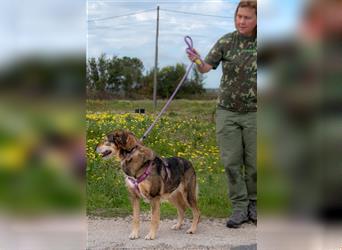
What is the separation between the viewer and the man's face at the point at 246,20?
149 inches

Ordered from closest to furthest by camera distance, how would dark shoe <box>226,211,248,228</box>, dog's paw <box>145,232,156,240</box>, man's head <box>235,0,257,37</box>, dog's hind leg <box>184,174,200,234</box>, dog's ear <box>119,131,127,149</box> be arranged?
man's head <box>235,0,257,37</box> → dog's ear <box>119,131,127,149</box> → dog's paw <box>145,232,156,240</box> → dog's hind leg <box>184,174,200,234</box> → dark shoe <box>226,211,248,228</box>

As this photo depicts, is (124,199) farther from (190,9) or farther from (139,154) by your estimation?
(190,9)

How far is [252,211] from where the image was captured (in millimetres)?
4570

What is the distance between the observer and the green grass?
399cm

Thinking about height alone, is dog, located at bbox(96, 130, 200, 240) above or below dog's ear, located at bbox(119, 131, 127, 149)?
below

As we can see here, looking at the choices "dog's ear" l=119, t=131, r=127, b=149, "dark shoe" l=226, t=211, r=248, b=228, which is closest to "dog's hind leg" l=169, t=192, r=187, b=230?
"dark shoe" l=226, t=211, r=248, b=228

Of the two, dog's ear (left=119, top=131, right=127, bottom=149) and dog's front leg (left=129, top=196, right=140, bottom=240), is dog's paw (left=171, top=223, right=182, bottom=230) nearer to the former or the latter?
dog's front leg (left=129, top=196, right=140, bottom=240)

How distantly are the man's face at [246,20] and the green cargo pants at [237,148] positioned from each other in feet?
2.38

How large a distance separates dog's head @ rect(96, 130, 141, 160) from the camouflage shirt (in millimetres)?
757

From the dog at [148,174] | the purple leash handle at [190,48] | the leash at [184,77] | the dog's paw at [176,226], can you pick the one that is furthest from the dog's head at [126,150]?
the purple leash handle at [190,48]

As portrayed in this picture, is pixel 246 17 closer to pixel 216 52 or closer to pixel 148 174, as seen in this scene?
pixel 216 52

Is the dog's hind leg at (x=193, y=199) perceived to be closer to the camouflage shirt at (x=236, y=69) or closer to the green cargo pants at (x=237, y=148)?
the green cargo pants at (x=237, y=148)

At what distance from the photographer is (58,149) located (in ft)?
9.10

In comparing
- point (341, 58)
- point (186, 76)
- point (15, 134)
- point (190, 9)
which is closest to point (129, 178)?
point (186, 76)
